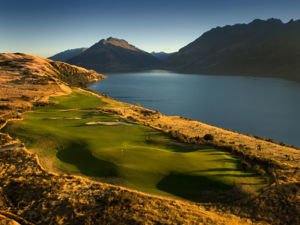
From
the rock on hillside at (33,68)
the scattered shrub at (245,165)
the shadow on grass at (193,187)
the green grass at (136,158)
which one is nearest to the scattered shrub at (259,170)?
the scattered shrub at (245,165)

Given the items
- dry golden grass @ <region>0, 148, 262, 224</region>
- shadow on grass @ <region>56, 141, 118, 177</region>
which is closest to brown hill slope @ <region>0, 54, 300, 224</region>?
dry golden grass @ <region>0, 148, 262, 224</region>

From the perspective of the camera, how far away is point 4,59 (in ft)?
409

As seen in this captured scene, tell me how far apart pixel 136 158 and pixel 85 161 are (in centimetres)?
585

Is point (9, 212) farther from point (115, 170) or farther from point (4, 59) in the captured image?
point (4, 59)

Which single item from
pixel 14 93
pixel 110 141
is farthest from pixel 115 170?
pixel 14 93

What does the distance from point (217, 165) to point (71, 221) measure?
48.2 ft

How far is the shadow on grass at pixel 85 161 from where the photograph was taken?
71.1ft

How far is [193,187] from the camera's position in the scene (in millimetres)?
19219

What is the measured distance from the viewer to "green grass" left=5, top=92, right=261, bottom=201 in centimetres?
1966

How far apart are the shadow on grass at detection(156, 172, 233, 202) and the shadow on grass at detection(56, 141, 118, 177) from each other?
5.37 metres

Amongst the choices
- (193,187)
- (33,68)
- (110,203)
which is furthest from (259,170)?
(33,68)

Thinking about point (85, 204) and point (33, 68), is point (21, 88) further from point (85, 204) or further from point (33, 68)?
point (85, 204)

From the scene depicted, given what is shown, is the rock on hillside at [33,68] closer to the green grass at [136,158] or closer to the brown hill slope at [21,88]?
the brown hill slope at [21,88]

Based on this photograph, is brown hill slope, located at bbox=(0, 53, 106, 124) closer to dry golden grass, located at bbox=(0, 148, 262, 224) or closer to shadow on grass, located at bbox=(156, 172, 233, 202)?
dry golden grass, located at bbox=(0, 148, 262, 224)
